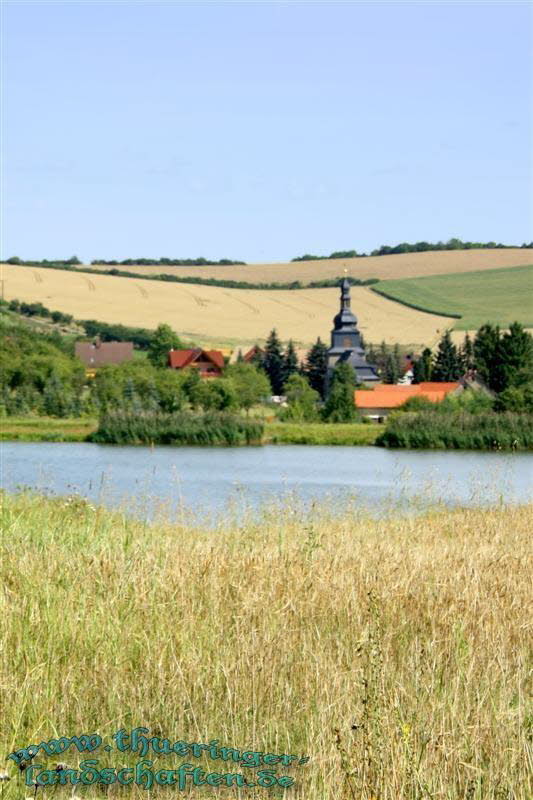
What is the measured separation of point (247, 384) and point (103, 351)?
26.0 meters

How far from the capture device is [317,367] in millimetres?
98125

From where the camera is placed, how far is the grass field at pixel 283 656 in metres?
4.63

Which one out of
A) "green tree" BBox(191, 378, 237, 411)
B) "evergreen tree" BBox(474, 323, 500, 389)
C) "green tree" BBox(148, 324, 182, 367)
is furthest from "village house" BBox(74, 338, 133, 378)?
"green tree" BBox(191, 378, 237, 411)

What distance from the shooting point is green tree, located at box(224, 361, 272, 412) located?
67994mm

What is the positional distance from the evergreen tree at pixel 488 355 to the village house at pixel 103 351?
26.9 metres

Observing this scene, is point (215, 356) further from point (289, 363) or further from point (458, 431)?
point (458, 431)

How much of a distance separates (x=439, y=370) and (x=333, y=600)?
81.0m

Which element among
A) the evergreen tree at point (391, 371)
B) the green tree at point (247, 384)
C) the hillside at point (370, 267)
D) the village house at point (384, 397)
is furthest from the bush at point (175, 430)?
the hillside at point (370, 267)

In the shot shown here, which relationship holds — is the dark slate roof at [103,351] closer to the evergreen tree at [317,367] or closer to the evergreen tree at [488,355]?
the evergreen tree at [317,367]

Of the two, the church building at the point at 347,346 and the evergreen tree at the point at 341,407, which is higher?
the church building at the point at 347,346

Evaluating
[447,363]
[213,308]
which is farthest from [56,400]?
[213,308]

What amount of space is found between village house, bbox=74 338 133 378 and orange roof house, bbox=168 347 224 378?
11.7ft

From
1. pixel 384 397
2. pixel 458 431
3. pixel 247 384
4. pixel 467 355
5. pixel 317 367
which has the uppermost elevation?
pixel 467 355

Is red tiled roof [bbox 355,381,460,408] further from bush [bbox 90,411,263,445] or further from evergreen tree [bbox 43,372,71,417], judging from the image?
bush [bbox 90,411,263,445]
